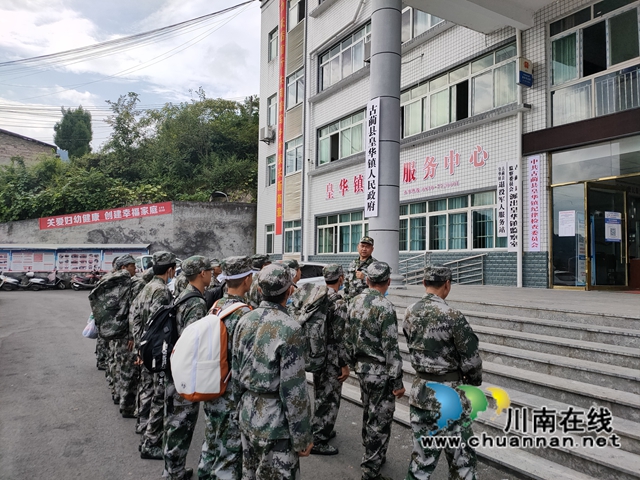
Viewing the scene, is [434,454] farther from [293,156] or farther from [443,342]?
[293,156]

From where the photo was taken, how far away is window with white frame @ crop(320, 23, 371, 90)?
16.1 meters

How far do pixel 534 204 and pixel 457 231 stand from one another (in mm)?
2441

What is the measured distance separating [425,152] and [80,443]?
37.3 feet

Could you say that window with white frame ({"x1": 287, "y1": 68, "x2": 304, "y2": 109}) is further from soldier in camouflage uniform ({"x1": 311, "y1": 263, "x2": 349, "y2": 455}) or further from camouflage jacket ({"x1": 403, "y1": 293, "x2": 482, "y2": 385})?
camouflage jacket ({"x1": 403, "y1": 293, "x2": 482, "y2": 385})

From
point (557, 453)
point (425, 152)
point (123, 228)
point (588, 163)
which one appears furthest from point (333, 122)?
point (557, 453)

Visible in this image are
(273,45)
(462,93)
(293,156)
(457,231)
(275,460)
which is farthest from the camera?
(273,45)

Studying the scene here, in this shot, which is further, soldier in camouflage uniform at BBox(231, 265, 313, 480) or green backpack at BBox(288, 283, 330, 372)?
green backpack at BBox(288, 283, 330, 372)

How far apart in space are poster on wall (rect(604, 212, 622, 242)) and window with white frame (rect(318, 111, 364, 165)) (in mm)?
8149

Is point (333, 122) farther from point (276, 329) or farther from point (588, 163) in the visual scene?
point (276, 329)

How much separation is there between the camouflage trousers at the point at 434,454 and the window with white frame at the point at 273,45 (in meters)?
21.4

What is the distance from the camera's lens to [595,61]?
31.8 feet

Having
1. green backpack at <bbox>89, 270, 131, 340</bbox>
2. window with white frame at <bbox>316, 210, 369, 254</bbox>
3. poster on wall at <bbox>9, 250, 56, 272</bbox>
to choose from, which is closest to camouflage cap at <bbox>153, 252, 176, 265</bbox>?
green backpack at <bbox>89, 270, 131, 340</bbox>

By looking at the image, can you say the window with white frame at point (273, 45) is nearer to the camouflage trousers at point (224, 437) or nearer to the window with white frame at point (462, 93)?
the window with white frame at point (462, 93)

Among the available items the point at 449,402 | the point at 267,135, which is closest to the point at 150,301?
the point at 449,402
